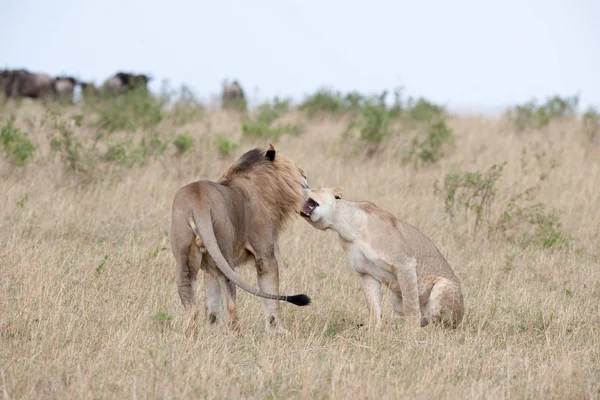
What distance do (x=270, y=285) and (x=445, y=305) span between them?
49.9 inches

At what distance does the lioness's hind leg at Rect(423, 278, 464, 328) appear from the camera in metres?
5.95

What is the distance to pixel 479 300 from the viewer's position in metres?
6.70

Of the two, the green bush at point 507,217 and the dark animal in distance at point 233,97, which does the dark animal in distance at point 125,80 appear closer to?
the dark animal in distance at point 233,97

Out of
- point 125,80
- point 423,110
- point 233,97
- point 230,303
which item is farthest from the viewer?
point 125,80

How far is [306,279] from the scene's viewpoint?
716 centimetres

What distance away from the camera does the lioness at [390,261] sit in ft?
19.5

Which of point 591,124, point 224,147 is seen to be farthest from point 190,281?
point 591,124

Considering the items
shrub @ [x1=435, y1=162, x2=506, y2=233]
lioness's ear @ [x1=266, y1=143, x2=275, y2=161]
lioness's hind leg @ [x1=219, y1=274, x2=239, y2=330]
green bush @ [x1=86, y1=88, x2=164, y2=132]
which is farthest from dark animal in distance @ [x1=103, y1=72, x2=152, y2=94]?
lioness's hind leg @ [x1=219, y1=274, x2=239, y2=330]

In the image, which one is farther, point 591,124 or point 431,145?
point 591,124

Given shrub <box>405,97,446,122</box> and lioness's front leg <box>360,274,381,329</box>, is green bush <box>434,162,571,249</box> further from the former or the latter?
shrub <box>405,97,446,122</box>

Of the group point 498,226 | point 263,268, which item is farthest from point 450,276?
point 498,226

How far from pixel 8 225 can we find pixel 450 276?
4258 millimetres

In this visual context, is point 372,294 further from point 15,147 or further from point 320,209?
point 15,147

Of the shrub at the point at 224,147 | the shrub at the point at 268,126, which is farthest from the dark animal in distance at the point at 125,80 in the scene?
the shrub at the point at 224,147
